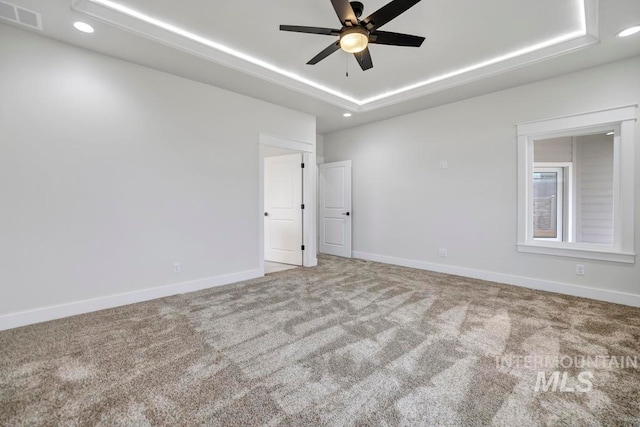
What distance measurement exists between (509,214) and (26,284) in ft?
18.6

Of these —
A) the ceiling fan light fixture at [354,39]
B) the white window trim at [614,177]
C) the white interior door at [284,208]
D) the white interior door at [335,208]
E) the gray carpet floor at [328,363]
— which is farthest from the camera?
the white interior door at [335,208]

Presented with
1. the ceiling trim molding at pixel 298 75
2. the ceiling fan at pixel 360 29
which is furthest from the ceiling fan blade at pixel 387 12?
the ceiling trim molding at pixel 298 75

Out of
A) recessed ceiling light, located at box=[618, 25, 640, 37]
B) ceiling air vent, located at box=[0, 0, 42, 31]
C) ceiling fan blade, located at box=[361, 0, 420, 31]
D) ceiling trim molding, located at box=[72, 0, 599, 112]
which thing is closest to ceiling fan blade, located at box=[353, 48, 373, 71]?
ceiling fan blade, located at box=[361, 0, 420, 31]

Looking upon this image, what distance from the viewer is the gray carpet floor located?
5.06 ft

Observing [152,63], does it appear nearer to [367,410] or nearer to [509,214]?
[367,410]

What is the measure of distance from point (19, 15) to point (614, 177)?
6289mm

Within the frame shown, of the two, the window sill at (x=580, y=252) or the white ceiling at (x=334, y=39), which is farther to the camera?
the window sill at (x=580, y=252)

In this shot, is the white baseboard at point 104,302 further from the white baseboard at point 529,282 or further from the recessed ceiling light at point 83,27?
the white baseboard at point 529,282

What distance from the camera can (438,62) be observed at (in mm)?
3562

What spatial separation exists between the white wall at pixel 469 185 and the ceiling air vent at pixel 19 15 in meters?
4.73

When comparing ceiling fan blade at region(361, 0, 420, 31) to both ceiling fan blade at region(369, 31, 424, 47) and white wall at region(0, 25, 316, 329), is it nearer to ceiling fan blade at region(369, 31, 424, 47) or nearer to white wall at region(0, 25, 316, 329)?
ceiling fan blade at region(369, 31, 424, 47)

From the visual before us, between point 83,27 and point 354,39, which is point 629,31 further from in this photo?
point 83,27

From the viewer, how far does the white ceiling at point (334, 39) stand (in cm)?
254

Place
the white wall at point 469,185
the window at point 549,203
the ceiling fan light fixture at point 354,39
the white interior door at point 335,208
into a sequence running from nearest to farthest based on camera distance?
the ceiling fan light fixture at point 354,39 → the white wall at point 469,185 → the window at point 549,203 → the white interior door at point 335,208
